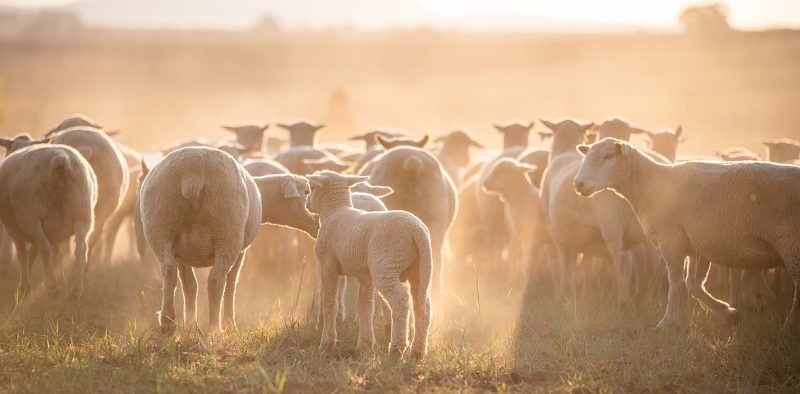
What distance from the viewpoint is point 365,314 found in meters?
7.04

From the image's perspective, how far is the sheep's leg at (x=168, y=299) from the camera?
7.20 m

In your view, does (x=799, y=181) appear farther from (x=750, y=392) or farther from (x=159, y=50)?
(x=159, y=50)

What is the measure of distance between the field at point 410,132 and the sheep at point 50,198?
1.91 ft

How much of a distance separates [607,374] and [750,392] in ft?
3.13

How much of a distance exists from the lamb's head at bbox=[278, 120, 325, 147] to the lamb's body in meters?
8.53

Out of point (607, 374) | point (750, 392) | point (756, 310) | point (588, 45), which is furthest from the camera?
point (588, 45)

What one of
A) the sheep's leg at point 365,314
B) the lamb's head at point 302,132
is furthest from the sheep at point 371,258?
the lamb's head at point 302,132

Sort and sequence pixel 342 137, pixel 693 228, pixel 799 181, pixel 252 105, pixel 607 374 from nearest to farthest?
pixel 607 374
pixel 799 181
pixel 693 228
pixel 342 137
pixel 252 105

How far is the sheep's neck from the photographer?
24.2 feet

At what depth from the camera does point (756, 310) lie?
29.5 feet

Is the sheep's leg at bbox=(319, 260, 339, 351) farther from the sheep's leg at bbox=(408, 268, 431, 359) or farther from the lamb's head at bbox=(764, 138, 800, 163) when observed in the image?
the lamb's head at bbox=(764, 138, 800, 163)

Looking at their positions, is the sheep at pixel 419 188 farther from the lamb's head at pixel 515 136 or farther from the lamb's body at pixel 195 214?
the lamb's head at pixel 515 136

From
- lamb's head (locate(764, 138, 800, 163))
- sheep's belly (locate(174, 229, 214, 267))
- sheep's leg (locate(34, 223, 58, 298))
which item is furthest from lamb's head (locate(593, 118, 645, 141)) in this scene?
sheep's leg (locate(34, 223, 58, 298))

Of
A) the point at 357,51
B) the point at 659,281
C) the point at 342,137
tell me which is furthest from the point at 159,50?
the point at 659,281
